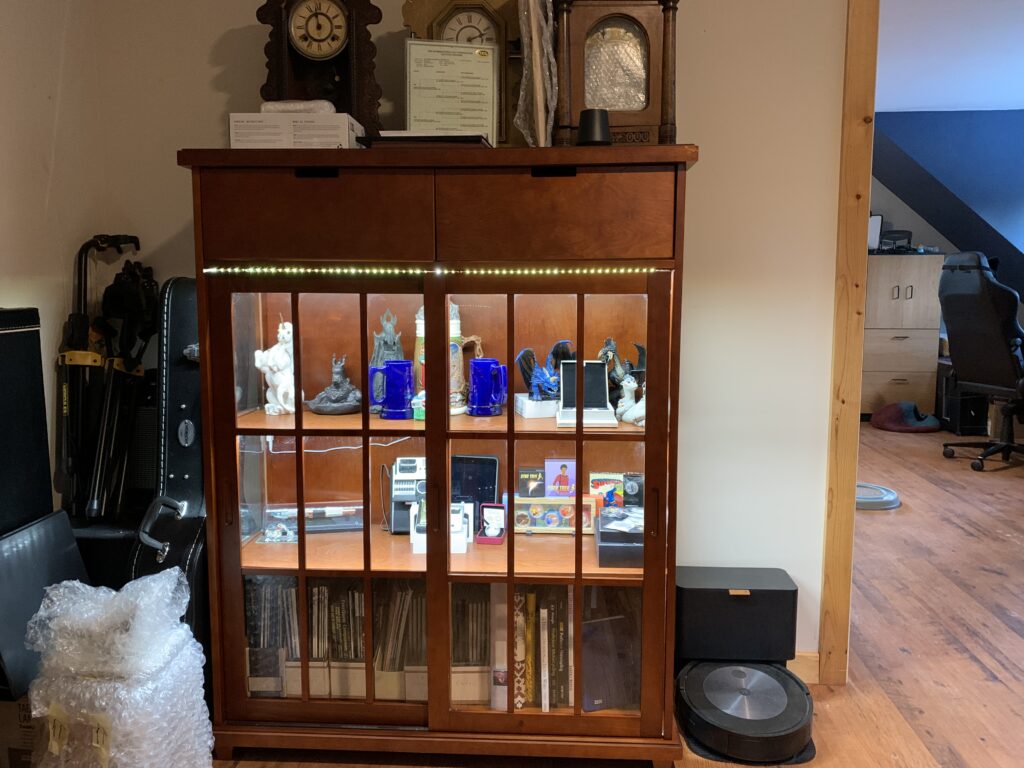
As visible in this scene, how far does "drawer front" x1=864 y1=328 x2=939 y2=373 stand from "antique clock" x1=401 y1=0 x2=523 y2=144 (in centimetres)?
522

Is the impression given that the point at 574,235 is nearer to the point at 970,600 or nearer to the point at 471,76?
the point at 471,76

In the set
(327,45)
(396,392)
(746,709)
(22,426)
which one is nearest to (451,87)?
(327,45)

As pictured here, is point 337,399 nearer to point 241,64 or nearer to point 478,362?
point 478,362

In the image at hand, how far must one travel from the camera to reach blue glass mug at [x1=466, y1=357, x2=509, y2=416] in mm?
1923

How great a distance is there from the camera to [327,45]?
6.52 ft

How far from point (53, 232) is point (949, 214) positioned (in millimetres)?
6647

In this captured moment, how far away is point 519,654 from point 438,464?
1.77 ft

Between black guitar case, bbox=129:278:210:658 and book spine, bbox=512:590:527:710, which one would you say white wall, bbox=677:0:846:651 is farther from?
black guitar case, bbox=129:278:210:658

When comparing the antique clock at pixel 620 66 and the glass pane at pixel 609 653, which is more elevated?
the antique clock at pixel 620 66

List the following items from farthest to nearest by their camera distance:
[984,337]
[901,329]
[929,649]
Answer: [901,329]
[984,337]
[929,649]

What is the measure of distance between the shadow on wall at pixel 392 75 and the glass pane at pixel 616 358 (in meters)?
0.85

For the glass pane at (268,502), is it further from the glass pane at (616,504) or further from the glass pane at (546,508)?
the glass pane at (616,504)

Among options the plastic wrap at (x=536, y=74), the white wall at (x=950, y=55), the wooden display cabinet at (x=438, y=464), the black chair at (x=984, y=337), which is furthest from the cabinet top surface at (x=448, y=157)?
the black chair at (x=984, y=337)

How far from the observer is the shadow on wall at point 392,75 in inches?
85.9
